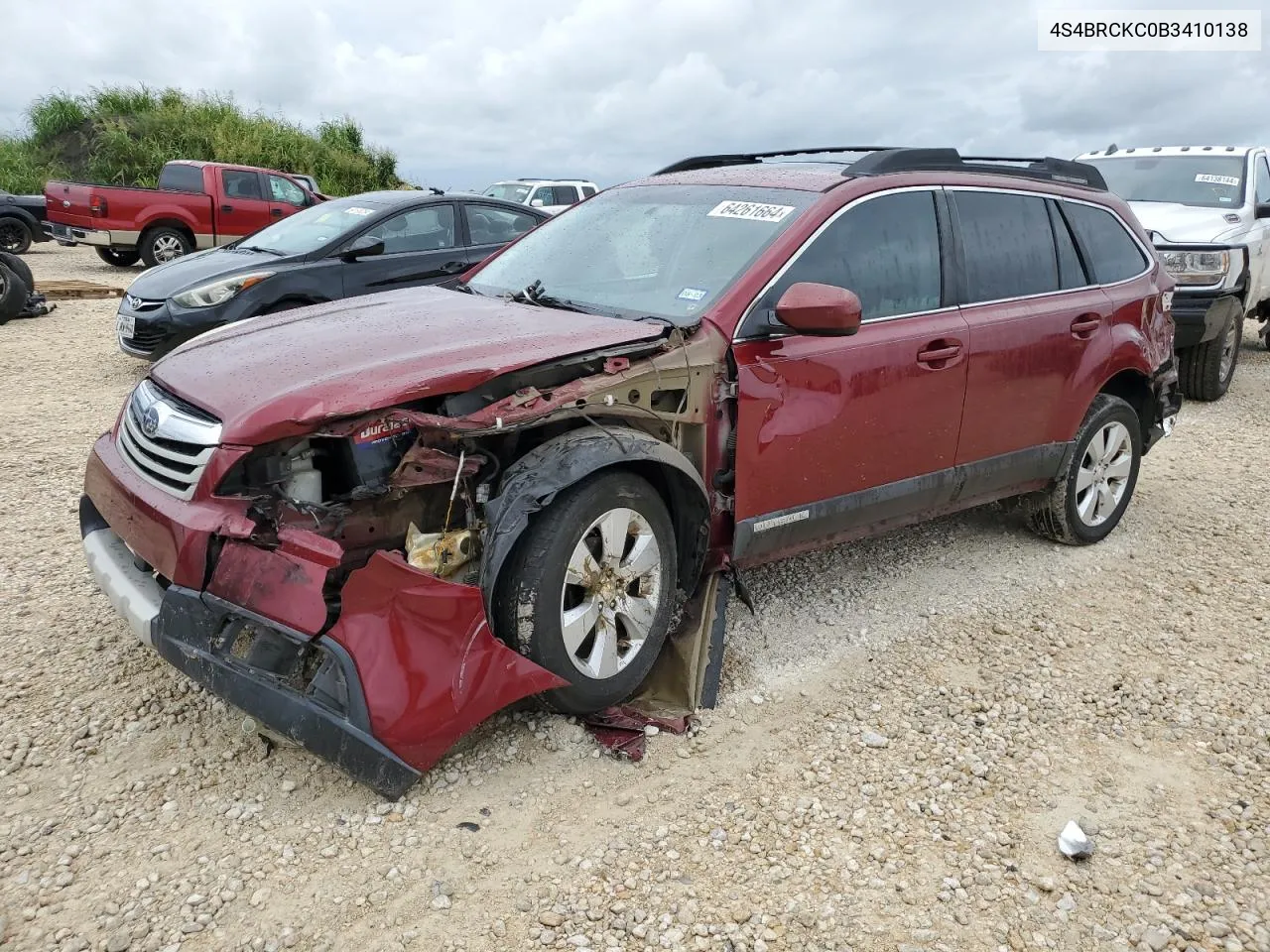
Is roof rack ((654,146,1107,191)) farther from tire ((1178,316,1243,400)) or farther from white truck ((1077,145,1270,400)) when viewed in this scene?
tire ((1178,316,1243,400))

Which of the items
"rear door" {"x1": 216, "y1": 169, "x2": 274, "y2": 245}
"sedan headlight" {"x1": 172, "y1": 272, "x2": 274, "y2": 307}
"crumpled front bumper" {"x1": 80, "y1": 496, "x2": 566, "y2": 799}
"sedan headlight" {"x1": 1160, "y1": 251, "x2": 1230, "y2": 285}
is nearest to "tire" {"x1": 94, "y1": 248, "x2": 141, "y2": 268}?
"rear door" {"x1": 216, "y1": 169, "x2": 274, "y2": 245}

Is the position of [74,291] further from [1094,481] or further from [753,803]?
[753,803]

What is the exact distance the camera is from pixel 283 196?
15547mm

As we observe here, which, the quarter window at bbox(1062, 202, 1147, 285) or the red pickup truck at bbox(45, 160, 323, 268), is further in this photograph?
the red pickup truck at bbox(45, 160, 323, 268)

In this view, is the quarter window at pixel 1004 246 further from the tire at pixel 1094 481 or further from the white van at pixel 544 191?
the white van at pixel 544 191

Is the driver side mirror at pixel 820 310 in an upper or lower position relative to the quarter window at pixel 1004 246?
lower

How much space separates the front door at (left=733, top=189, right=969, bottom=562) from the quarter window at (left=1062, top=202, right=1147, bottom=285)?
116cm

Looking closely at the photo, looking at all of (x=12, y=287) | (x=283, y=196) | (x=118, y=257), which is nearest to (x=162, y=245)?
(x=118, y=257)

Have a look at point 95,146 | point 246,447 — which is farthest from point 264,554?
point 95,146

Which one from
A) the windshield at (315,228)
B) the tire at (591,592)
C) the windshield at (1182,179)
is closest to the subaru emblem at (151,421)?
the tire at (591,592)

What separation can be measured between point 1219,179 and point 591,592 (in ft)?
28.8

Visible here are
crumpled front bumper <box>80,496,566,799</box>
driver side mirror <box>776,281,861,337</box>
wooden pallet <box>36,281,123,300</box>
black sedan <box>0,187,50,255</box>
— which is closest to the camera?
crumpled front bumper <box>80,496,566,799</box>

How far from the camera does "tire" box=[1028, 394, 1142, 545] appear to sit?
474 centimetres

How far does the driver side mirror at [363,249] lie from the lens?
23.2 ft
